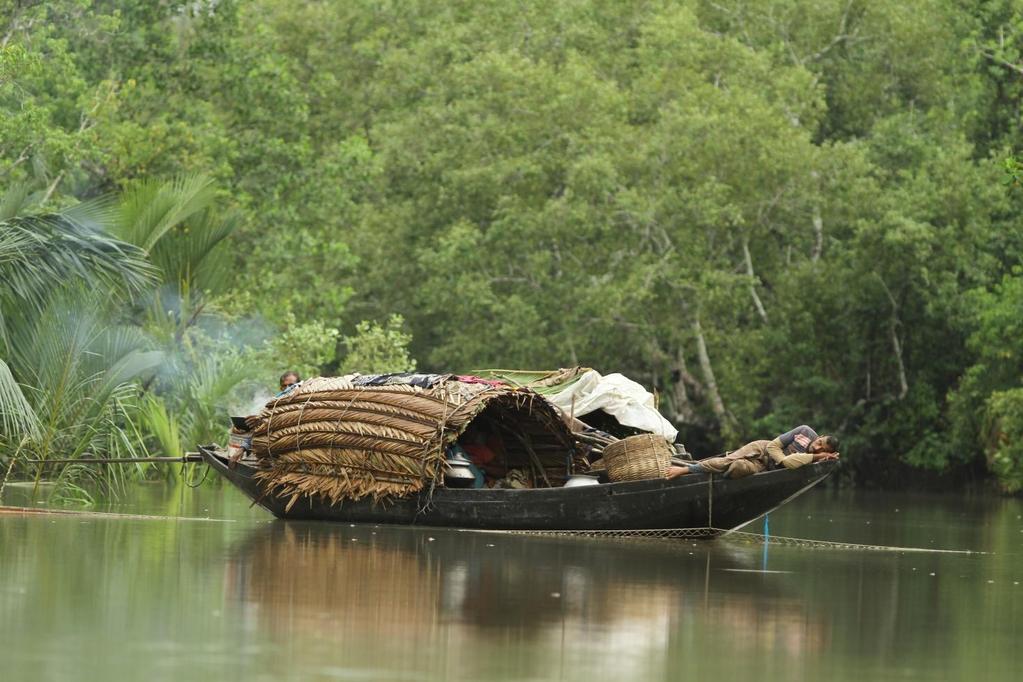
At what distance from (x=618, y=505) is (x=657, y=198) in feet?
74.5

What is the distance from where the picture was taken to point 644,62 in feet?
144

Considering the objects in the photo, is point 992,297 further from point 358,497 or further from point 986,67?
point 358,497

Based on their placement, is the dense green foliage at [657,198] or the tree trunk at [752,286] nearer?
the dense green foliage at [657,198]

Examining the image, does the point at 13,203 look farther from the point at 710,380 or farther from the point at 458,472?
the point at 710,380

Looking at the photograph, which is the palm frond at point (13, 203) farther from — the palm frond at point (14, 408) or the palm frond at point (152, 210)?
the palm frond at point (152, 210)

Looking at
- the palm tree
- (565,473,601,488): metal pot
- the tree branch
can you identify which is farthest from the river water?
the tree branch

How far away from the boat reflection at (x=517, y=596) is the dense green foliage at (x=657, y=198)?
52.8ft

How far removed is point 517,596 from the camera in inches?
488

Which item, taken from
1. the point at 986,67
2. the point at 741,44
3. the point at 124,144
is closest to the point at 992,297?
the point at 986,67

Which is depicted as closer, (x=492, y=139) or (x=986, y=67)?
(x=986, y=67)

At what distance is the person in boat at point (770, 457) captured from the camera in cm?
1802

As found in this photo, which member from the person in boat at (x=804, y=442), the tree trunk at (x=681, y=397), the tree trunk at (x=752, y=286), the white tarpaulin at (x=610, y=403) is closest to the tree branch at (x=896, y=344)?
the tree trunk at (x=752, y=286)

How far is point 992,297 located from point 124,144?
16491 mm

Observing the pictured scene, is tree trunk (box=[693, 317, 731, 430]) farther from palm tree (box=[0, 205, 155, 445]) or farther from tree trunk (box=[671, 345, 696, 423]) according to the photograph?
palm tree (box=[0, 205, 155, 445])
